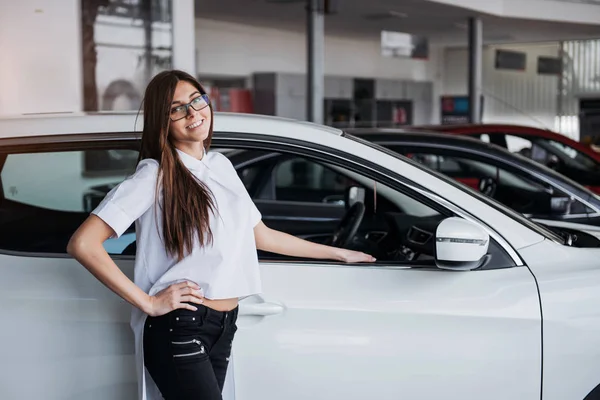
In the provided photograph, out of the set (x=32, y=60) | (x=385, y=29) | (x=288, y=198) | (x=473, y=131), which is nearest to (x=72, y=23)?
(x=32, y=60)

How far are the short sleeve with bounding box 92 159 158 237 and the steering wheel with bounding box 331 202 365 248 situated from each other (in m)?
1.17

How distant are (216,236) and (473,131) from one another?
4839mm

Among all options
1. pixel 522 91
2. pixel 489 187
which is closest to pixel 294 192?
pixel 489 187

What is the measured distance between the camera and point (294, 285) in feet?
7.22

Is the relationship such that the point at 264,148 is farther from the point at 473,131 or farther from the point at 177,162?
the point at 473,131

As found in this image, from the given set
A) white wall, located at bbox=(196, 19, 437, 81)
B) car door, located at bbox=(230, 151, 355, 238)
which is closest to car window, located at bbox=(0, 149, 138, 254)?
car door, located at bbox=(230, 151, 355, 238)

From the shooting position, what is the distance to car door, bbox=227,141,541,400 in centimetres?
216

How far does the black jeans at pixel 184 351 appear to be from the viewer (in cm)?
192

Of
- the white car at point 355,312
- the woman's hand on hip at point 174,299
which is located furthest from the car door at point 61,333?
the woman's hand on hip at point 174,299

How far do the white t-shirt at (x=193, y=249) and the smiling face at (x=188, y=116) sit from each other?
44mm

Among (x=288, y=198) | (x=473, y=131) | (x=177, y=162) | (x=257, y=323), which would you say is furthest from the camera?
(x=473, y=131)

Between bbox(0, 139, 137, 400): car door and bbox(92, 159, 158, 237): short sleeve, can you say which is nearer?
bbox(92, 159, 158, 237): short sleeve

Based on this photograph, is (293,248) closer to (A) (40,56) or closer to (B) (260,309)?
(B) (260,309)

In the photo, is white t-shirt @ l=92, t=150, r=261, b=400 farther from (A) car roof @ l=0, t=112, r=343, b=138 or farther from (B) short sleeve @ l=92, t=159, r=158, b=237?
(A) car roof @ l=0, t=112, r=343, b=138
